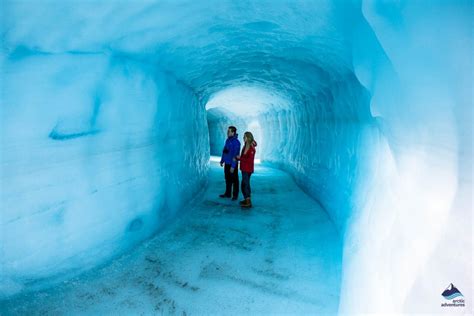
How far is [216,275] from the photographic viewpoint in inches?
135

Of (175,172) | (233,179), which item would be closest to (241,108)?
(233,179)

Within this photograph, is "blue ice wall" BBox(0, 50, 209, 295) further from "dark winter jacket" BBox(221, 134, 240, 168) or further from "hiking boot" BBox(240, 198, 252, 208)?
"dark winter jacket" BBox(221, 134, 240, 168)

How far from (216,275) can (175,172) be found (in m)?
2.53

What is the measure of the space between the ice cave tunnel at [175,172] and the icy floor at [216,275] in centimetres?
2

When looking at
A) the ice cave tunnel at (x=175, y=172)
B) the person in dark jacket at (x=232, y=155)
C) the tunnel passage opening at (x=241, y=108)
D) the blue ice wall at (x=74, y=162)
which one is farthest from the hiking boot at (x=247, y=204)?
the tunnel passage opening at (x=241, y=108)

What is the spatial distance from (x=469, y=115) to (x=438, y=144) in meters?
0.35

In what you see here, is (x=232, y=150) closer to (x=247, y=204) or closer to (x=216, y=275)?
(x=247, y=204)

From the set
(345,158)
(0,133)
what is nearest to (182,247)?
Result: (0,133)

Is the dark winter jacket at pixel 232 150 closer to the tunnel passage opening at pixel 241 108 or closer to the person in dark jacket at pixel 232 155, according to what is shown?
the person in dark jacket at pixel 232 155

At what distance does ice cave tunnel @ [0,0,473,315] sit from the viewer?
1.97 metres

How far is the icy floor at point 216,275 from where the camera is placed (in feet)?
9.31

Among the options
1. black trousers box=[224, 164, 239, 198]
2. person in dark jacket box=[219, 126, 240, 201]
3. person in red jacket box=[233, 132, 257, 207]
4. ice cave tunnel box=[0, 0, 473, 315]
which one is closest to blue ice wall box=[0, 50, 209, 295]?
ice cave tunnel box=[0, 0, 473, 315]

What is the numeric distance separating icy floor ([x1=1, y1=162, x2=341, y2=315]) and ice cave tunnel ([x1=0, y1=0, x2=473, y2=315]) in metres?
0.02

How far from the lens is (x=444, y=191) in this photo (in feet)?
6.27
